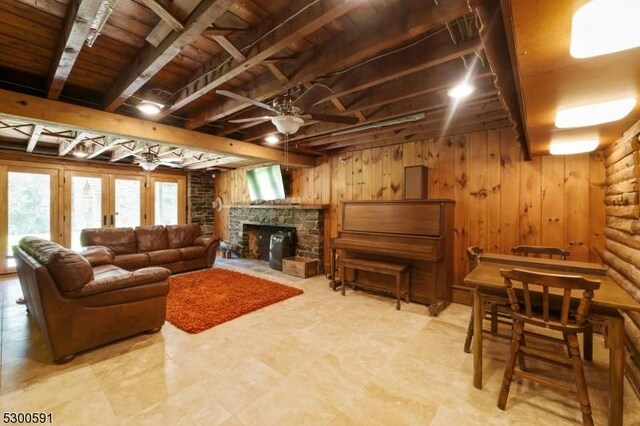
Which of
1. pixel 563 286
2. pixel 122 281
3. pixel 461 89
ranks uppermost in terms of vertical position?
pixel 461 89

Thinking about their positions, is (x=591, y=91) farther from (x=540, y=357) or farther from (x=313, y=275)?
(x=313, y=275)

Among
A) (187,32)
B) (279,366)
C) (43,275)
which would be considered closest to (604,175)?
(279,366)

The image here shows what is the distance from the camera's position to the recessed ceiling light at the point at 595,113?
1.66 metres

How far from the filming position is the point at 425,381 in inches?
80.6

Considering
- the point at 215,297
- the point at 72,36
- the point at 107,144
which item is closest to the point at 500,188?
the point at 215,297

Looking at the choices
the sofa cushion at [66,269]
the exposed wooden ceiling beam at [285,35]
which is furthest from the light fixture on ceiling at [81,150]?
the exposed wooden ceiling beam at [285,35]

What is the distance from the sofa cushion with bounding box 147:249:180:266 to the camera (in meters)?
5.03

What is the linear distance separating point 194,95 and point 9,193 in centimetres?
543

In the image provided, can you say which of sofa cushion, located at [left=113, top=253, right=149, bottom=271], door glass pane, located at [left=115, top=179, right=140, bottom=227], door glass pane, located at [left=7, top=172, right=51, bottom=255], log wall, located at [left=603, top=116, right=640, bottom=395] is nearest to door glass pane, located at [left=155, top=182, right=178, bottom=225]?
door glass pane, located at [left=115, top=179, right=140, bottom=227]

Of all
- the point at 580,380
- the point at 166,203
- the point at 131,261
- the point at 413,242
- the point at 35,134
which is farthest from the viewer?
the point at 166,203

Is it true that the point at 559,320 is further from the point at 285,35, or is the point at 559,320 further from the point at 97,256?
the point at 97,256

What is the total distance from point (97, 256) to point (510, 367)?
519 cm

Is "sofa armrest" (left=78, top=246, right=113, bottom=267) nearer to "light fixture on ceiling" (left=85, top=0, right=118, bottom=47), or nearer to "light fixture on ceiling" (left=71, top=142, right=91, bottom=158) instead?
"light fixture on ceiling" (left=71, top=142, right=91, bottom=158)

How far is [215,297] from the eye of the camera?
3.82 meters
